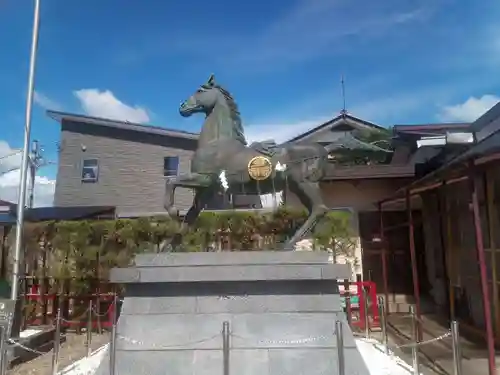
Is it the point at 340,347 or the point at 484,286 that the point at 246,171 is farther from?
the point at 484,286

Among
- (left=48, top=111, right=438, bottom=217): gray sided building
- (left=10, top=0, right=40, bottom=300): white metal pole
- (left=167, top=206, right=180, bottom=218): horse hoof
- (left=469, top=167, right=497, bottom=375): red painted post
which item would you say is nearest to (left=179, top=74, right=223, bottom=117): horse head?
(left=167, top=206, right=180, bottom=218): horse hoof

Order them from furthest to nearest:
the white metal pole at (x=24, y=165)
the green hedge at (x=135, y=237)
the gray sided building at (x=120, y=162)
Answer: the gray sided building at (x=120, y=162)
the green hedge at (x=135, y=237)
the white metal pole at (x=24, y=165)

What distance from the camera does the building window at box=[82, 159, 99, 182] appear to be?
20.2 meters

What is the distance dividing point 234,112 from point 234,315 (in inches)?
143

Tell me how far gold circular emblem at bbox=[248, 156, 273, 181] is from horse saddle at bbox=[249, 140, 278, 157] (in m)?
0.20

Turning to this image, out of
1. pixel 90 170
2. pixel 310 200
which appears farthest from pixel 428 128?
pixel 90 170

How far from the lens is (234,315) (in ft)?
19.4

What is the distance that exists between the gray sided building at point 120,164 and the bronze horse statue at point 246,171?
12.5 meters

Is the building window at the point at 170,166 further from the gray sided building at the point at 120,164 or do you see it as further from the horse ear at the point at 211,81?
the horse ear at the point at 211,81

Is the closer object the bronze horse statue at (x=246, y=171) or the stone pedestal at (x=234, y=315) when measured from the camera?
Result: the stone pedestal at (x=234, y=315)

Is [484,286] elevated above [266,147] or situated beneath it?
situated beneath

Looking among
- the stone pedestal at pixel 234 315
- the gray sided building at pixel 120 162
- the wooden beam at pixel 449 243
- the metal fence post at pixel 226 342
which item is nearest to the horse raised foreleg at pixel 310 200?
the stone pedestal at pixel 234 315

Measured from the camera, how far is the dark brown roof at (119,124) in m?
20.0

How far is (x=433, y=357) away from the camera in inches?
297
